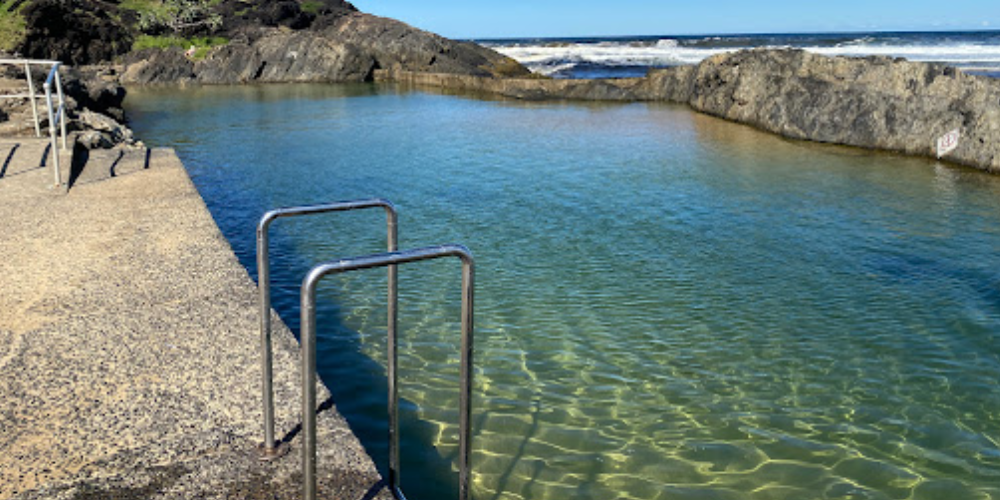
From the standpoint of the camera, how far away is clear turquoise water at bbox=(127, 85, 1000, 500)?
12.6ft

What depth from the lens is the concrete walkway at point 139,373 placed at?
8.84 ft

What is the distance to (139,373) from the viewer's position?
346 cm

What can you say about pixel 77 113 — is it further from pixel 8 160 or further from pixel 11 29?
pixel 11 29

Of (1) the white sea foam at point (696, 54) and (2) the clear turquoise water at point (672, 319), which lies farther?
(1) the white sea foam at point (696, 54)

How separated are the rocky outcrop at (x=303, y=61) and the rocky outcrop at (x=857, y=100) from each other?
20.2m

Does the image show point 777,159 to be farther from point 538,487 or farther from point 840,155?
point 538,487

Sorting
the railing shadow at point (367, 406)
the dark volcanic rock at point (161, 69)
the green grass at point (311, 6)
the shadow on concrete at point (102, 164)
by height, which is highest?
the green grass at point (311, 6)

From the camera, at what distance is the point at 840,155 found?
1407 centimetres

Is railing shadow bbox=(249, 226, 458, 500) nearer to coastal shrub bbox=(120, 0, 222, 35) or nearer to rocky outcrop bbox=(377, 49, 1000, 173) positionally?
rocky outcrop bbox=(377, 49, 1000, 173)

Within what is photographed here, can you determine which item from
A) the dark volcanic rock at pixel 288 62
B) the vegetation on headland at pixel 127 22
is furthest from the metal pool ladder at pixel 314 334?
the vegetation on headland at pixel 127 22

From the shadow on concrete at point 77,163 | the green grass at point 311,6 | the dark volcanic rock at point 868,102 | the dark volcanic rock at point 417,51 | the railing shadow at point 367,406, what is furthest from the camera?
the green grass at point 311,6

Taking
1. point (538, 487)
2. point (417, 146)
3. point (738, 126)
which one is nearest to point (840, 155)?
point (738, 126)

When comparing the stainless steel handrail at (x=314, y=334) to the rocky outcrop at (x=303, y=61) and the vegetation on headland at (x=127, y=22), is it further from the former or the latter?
the vegetation on headland at (x=127, y=22)

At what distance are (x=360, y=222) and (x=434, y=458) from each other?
5.22 m
